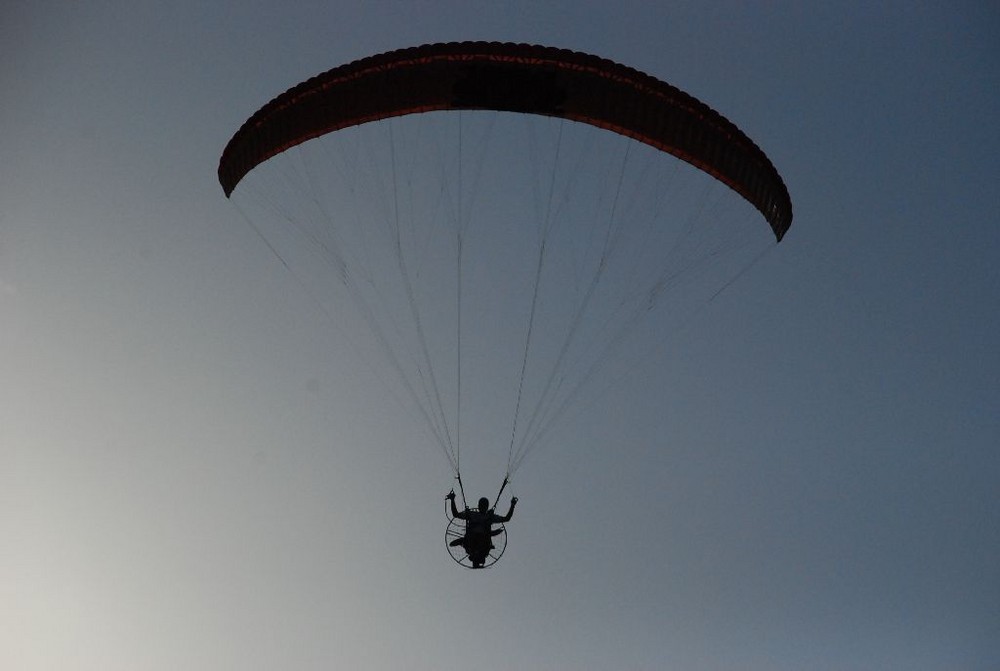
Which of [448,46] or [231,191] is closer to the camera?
[448,46]

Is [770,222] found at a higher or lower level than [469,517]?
higher

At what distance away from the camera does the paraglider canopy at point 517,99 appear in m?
15.8

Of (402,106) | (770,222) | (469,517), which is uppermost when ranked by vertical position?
(402,106)

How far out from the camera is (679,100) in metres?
16.5

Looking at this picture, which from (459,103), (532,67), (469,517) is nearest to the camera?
(532,67)

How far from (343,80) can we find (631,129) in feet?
17.9

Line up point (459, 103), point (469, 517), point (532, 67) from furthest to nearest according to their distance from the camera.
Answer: point (469, 517), point (459, 103), point (532, 67)

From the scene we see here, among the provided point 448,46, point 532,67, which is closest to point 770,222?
point 532,67

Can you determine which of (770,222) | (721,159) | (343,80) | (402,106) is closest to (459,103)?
(402,106)

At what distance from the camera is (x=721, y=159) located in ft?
56.7

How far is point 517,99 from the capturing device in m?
16.6

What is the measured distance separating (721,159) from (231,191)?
10174 millimetres

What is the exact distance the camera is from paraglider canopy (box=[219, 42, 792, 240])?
15828 millimetres

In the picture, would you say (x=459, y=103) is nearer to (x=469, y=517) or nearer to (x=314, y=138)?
(x=314, y=138)
